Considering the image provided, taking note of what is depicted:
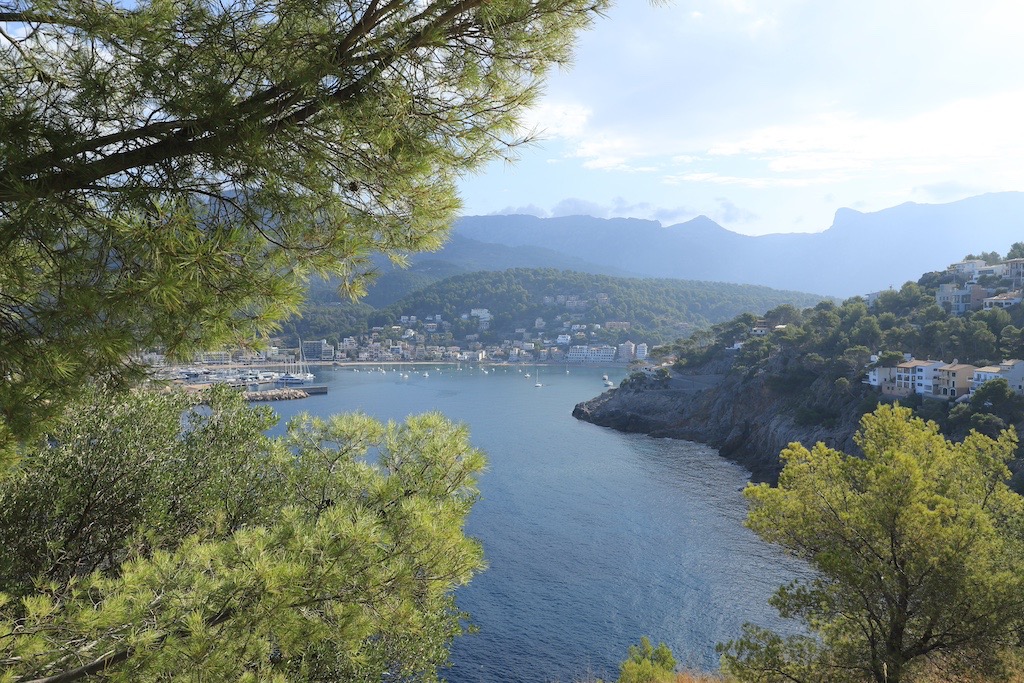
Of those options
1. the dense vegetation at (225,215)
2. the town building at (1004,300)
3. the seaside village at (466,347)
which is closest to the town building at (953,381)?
the town building at (1004,300)

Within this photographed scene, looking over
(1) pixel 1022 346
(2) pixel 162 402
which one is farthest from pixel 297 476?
(1) pixel 1022 346

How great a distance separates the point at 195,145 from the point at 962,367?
75.3 ft

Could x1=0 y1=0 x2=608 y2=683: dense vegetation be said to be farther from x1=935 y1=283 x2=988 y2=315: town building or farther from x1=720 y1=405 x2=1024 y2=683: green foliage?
x1=935 y1=283 x2=988 y2=315: town building

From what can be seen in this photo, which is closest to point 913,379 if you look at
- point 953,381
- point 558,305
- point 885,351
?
point 953,381

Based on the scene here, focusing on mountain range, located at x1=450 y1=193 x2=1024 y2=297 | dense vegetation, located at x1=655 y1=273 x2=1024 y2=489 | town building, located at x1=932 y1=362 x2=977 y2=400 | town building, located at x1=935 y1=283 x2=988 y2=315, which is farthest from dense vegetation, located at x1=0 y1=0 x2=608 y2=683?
mountain range, located at x1=450 y1=193 x2=1024 y2=297

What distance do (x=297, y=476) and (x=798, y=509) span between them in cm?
403

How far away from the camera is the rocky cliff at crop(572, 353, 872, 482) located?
834 inches

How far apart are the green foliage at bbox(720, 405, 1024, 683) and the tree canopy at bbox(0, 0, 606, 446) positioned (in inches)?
181

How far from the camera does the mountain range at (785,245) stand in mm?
127562

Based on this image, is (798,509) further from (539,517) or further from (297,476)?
(539,517)

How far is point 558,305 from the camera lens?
68.3 m

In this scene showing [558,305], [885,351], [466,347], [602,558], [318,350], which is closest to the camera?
[602,558]

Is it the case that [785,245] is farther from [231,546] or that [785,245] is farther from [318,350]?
[231,546]

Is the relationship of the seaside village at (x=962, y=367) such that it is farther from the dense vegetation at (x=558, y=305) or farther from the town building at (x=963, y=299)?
the dense vegetation at (x=558, y=305)
